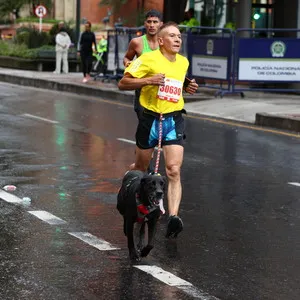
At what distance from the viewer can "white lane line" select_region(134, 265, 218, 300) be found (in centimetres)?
667

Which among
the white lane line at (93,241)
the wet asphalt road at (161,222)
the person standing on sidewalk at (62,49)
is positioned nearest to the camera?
the wet asphalt road at (161,222)

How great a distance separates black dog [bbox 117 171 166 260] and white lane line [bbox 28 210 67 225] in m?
1.46

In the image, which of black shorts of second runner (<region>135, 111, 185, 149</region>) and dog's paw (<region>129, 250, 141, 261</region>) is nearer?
dog's paw (<region>129, 250, 141, 261</region>)

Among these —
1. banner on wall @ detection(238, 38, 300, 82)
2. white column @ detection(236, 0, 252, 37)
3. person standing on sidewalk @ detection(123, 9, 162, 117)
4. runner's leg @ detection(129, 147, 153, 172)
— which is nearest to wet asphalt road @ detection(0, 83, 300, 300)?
runner's leg @ detection(129, 147, 153, 172)

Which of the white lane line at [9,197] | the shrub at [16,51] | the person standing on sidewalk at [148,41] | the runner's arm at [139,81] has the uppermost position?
the person standing on sidewalk at [148,41]

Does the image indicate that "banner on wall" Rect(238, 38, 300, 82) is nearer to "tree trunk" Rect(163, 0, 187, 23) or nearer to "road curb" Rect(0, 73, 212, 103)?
"road curb" Rect(0, 73, 212, 103)

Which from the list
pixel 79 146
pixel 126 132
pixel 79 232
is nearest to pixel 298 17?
pixel 126 132

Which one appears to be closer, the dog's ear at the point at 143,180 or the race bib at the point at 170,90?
the dog's ear at the point at 143,180

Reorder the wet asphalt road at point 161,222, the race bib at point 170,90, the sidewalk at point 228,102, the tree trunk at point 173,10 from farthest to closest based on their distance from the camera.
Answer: the tree trunk at point 173,10 < the sidewalk at point 228,102 < the race bib at point 170,90 < the wet asphalt road at point 161,222

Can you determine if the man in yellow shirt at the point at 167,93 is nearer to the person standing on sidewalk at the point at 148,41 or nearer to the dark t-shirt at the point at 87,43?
the person standing on sidewalk at the point at 148,41

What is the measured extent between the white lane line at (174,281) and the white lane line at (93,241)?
686 millimetres

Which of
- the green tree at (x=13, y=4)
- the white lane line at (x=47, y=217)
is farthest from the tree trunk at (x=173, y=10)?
the green tree at (x=13, y=4)

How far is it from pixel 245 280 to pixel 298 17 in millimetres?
21486

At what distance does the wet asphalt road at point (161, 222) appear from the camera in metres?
6.94
